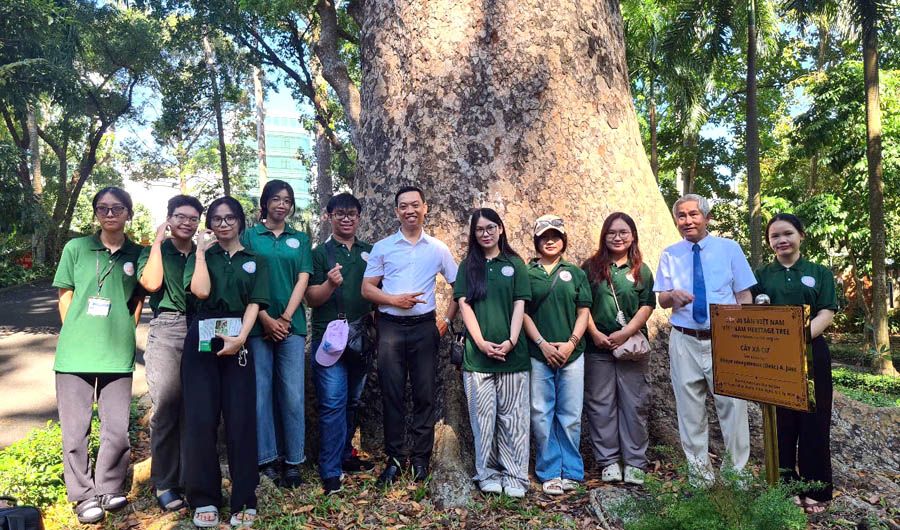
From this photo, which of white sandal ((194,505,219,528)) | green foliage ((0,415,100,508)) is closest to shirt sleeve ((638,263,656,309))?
white sandal ((194,505,219,528))

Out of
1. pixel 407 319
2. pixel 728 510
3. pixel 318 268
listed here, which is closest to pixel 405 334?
pixel 407 319

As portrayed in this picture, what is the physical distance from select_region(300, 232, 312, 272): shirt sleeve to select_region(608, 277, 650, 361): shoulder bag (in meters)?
2.27

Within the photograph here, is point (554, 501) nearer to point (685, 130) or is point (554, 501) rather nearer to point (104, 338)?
point (104, 338)

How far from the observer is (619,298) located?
4652 millimetres

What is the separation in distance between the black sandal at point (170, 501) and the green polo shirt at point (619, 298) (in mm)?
3050

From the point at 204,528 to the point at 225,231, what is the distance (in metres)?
1.87

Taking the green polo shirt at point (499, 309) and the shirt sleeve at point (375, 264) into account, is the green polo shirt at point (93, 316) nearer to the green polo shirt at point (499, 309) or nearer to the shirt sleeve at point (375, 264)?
the shirt sleeve at point (375, 264)

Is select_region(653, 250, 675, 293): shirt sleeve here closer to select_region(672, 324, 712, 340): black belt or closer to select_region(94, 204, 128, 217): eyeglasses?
select_region(672, 324, 712, 340): black belt

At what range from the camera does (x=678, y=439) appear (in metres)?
4.90

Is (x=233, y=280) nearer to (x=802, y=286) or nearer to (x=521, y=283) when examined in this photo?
(x=521, y=283)

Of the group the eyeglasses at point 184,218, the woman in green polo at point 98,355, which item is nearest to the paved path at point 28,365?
the woman in green polo at point 98,355

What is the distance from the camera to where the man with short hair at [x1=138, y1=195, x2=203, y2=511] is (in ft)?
13.6

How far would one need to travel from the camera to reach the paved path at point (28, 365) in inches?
→ 265

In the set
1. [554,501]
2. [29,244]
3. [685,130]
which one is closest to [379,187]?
[554,501]
